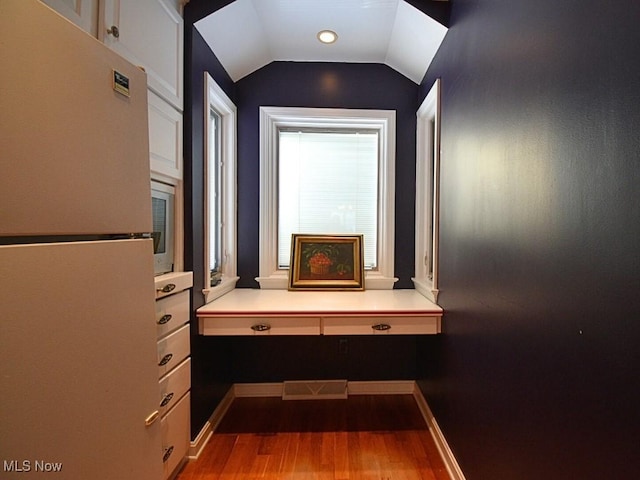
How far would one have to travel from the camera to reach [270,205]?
2500 millimetres

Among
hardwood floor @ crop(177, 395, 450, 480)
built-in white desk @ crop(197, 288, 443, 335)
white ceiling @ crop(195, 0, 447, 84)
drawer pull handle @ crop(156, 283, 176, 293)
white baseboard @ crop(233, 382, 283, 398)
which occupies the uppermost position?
white ceiling @ crop(195, 0, 447, 84)

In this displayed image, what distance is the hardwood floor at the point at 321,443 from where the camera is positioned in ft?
5.56

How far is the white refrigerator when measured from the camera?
1.98 ft

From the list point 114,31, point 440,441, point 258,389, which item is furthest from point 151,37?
point 440,441

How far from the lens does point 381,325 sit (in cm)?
189

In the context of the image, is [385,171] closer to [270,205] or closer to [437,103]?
[437,103]

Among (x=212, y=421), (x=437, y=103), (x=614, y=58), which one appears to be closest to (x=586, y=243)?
(x=614, y=58)

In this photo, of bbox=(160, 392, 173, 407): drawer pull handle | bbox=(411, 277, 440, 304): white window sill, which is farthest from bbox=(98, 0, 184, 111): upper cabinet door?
bbox=(411, 277, 440, 304): white window sill

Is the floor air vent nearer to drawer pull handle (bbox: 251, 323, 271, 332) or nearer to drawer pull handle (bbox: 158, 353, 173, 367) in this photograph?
drawer pull handle (bbox: 251, 323, 271, 332)

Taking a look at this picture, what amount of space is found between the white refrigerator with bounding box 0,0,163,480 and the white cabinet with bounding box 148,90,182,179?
21.1 inches

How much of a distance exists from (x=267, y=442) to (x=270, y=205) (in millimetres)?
1654

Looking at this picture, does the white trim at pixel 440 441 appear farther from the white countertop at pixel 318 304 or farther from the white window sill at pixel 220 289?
the white window sill at pixel 220 289

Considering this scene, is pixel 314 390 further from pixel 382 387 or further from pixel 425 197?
pixel 425 197

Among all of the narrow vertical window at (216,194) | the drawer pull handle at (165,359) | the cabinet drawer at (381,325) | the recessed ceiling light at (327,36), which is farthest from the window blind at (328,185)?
the drawer pull handle at (165,359)
